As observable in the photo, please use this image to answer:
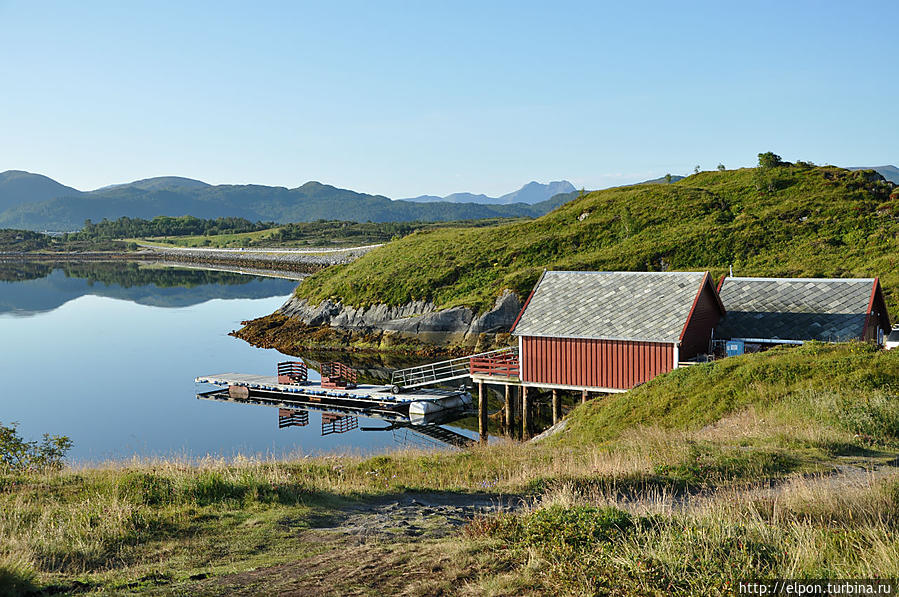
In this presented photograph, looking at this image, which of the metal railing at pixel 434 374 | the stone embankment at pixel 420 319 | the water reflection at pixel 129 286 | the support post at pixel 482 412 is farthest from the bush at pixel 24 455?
the water reflection at pixel 129 286

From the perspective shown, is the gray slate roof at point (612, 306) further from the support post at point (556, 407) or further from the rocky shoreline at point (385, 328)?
the rocky shoreline at point (385, 328)

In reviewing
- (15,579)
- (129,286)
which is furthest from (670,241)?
(129,286)

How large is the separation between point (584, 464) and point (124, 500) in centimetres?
873

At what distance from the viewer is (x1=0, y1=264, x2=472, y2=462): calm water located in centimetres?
3444

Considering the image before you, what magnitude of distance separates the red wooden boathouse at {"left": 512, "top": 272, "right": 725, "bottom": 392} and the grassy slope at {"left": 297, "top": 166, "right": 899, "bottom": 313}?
23.9 m

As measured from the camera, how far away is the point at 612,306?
30.5m

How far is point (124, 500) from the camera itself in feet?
37.9

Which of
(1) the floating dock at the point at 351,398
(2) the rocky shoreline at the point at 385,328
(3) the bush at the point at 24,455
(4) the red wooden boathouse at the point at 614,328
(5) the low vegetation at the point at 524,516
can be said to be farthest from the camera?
(2) the rocky shoreline at the point at 385,328

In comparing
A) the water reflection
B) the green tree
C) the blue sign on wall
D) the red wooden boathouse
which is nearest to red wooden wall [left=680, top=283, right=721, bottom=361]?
the red wooden boathouse

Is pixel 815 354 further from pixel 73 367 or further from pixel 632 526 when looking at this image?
pixel 73 367

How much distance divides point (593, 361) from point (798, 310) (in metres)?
9.41

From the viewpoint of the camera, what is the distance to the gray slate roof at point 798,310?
95.7 ft

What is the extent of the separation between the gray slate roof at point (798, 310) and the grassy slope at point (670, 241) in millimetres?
18346

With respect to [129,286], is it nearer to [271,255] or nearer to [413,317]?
[271,255]
